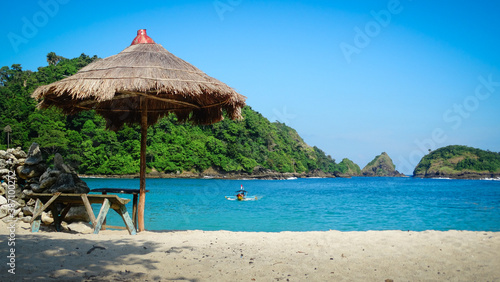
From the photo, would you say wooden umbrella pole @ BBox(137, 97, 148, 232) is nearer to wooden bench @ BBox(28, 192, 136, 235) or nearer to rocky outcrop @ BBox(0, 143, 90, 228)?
wooden bench @ BBox(28, 192, 136, 235)

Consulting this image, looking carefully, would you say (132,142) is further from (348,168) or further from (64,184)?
(348,168)

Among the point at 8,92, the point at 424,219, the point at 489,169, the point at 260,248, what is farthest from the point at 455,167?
the point at 260,248

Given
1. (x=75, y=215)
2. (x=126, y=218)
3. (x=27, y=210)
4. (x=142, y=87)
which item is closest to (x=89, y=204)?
(x=126, y=218)

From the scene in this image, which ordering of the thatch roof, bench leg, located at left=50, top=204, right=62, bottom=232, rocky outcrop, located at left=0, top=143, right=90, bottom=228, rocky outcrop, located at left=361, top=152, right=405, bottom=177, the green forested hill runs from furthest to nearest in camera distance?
rocky outcrop, located at left=361, top=152, right=405, bottom=177 → the green forested hill → rocky outcrop, located at left=0, top=143, right=90, bottom=228 → bench leg, located at left=50, top=204, right=62, bottom=232 → the thatch roof

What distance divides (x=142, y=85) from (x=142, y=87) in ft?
0.14

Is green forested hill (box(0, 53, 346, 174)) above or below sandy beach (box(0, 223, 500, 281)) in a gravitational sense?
above

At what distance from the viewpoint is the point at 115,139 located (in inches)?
2415

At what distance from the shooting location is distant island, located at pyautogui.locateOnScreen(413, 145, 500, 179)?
114375 millimetres

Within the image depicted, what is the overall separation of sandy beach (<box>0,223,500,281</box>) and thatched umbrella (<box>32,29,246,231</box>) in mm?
2205

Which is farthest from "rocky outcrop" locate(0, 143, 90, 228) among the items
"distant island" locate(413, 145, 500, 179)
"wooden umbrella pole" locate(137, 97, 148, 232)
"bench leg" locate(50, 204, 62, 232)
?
"distant island" locate(413, 145, 500, 179)

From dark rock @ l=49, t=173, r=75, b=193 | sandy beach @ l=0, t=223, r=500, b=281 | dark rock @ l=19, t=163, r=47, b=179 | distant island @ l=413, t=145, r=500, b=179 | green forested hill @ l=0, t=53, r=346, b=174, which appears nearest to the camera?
sandy beach @ l=0, t=223, r=500, b=281

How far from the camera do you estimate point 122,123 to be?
30.0ft

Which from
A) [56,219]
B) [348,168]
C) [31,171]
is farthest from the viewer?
[348,168]

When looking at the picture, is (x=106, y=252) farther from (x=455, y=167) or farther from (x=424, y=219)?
(x=455, y=167)
